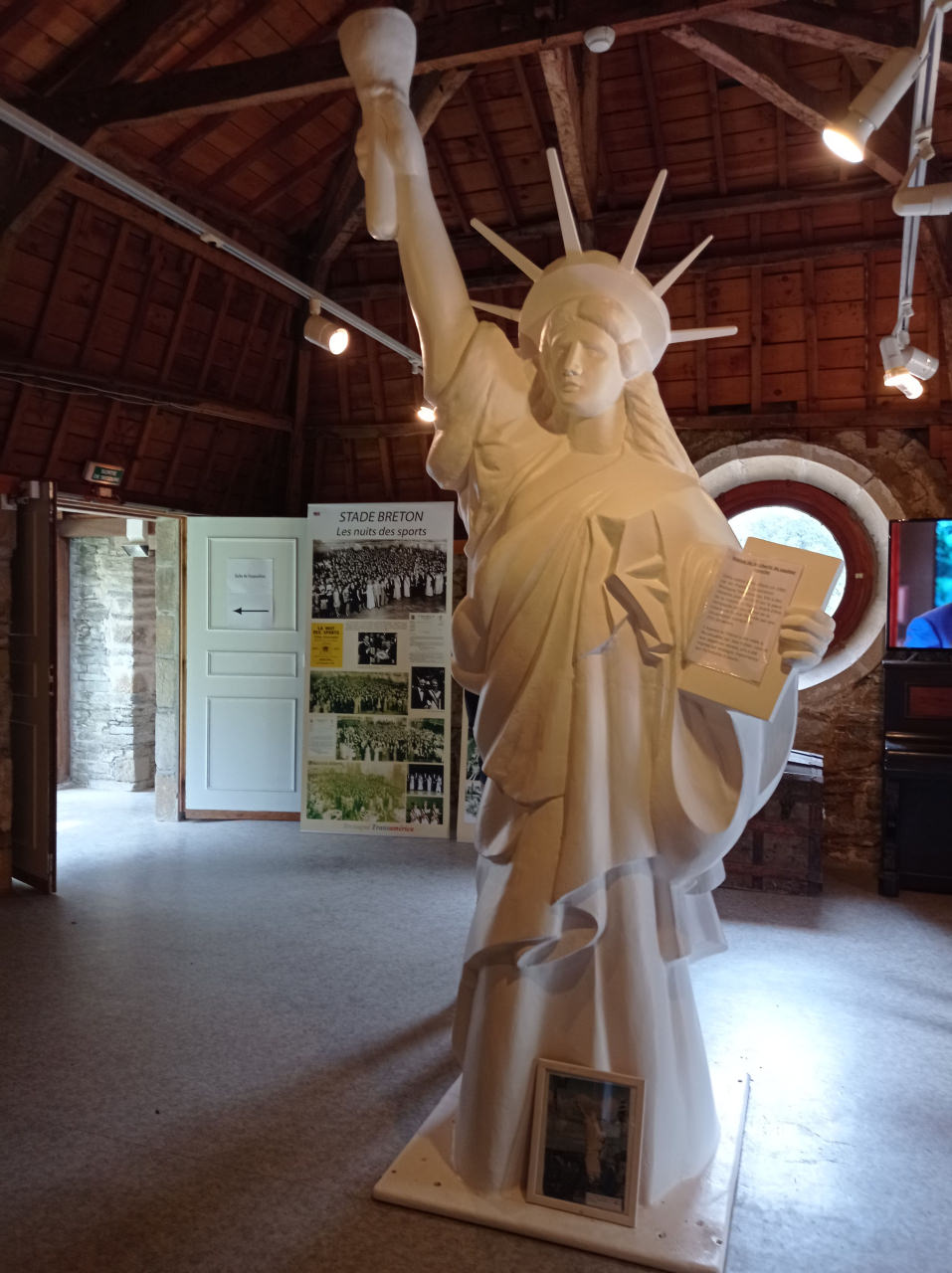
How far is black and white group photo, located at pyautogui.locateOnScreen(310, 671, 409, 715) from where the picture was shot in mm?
5949

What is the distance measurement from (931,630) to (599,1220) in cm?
396

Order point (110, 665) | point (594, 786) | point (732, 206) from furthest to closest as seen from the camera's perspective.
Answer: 1. point (110, 665)
2. point (732, 206)
3. point (594, 786)

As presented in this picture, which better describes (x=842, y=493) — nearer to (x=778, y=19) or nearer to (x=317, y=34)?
(x=778, y=19)

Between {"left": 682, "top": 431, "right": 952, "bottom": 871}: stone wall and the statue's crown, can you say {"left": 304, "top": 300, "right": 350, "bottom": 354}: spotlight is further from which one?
Answer: {"left": 682, "top": 431, "right": 952, "bottom": 871}: stone wall

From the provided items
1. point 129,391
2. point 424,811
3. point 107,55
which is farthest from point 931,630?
point 107,55

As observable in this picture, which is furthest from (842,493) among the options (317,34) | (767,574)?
(767,574)

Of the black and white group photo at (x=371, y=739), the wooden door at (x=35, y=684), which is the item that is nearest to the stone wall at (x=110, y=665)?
the black and white group photo at (x=371, y=739)

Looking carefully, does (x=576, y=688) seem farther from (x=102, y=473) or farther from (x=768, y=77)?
(x=102, y=473)

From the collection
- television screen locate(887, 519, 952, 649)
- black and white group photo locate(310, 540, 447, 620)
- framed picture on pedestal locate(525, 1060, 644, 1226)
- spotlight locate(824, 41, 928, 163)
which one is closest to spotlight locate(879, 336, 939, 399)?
television screen locate(887, 519, 952, 649)

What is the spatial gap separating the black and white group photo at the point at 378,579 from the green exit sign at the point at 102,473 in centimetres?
131

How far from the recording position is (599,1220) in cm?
211

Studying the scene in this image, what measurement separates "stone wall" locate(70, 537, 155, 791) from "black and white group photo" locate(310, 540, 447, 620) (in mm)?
2250

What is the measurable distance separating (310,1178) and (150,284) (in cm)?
497

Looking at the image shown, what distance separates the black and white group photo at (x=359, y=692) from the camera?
5949mm
